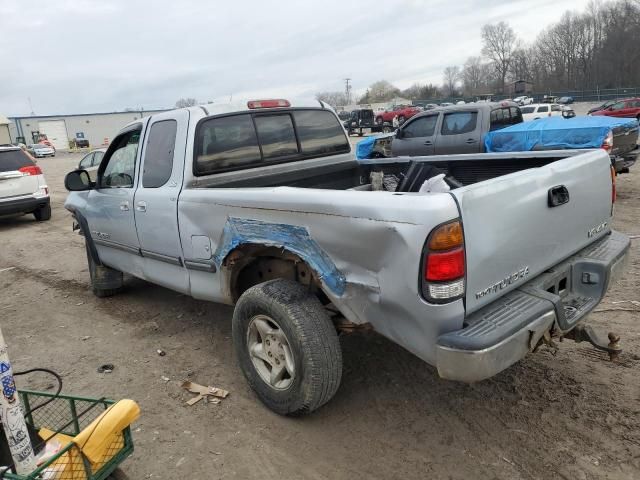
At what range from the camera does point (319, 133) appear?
4.57m

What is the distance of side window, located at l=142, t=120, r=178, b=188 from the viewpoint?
153 inches

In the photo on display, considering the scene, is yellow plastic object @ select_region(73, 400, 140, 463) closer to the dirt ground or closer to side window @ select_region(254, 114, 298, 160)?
the dirt ground

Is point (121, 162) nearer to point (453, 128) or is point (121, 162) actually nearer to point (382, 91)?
point (453, 128)

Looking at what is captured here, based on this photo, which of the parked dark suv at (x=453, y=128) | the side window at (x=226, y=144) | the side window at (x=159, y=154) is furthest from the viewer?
the parked dark suv at (x=453, y=128)

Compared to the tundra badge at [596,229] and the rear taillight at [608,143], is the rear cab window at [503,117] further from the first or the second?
the tundra badge at [596,229]

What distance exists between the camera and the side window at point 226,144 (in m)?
3.79

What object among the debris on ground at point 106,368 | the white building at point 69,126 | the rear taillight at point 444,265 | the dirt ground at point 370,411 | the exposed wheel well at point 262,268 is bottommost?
the dirt ground at point 370,411

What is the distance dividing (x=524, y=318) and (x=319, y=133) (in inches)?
109

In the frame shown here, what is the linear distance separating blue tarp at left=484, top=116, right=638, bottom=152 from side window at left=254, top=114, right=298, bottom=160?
624 centimetres

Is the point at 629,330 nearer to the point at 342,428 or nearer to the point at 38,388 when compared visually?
the point at 342,428

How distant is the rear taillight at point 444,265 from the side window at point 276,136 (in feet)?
7.41

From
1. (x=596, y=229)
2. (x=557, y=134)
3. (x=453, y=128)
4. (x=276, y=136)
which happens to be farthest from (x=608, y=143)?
(x=276, y=136)

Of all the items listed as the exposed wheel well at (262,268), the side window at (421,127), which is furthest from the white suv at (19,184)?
the exposed wheel well at (262,268)

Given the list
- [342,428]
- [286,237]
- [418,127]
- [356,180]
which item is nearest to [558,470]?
[342,428]
